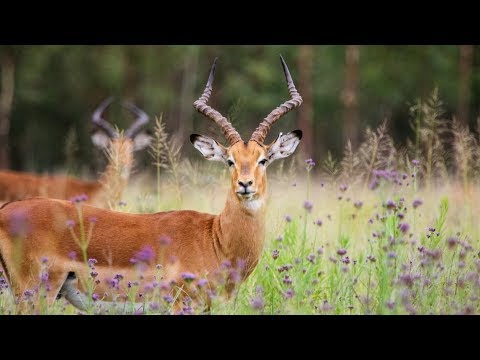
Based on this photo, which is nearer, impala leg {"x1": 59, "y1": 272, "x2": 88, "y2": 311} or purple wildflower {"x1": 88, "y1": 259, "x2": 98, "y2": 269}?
purple wildflower {"x1": 88, "y1": 259, "x2": 98, "y2": 269}

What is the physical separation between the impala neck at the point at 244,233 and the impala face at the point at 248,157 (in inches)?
3.8

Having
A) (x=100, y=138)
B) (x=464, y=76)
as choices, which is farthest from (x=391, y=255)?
(x=464, y=76)

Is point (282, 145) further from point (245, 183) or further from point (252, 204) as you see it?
point (245, 183)

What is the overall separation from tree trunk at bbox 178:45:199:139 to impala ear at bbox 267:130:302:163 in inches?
710

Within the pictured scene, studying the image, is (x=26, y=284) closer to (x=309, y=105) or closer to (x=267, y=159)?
(x=267, y=159)

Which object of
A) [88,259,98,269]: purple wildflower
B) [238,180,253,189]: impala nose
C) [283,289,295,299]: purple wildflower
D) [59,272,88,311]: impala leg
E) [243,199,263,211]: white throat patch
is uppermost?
[238,180,253,189]: impala nose

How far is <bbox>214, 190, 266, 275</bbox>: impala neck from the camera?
22.0 feet

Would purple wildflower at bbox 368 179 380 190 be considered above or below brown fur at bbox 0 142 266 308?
above

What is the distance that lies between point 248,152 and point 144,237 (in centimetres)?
111

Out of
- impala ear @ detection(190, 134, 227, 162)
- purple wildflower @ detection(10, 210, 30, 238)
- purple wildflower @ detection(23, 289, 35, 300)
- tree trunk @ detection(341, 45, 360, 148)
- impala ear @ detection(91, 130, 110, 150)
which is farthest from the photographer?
tree trunk @ detection(341, 45, 360, 148)

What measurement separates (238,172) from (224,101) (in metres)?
21.2

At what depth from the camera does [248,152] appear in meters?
6.78

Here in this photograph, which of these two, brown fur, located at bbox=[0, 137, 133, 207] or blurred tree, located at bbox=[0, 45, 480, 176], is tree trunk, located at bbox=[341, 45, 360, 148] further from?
brown fur, located at bbox=[0, 137, 133, 207]

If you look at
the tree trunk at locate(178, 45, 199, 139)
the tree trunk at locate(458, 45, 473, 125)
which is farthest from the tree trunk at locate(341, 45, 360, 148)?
the tree trunk at locate(178, 45, 199, 139)
